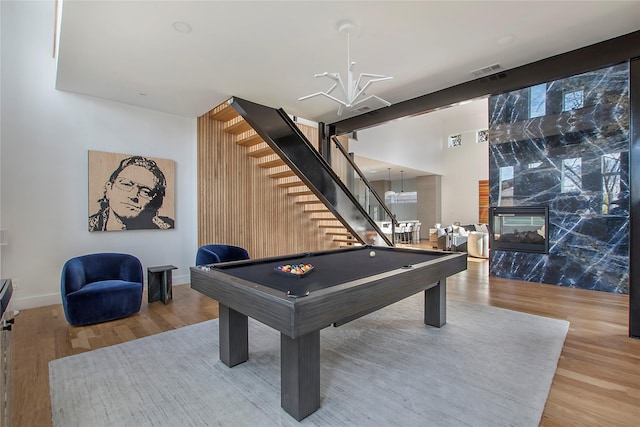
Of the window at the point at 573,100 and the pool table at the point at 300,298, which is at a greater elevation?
the window at the point at 573,100

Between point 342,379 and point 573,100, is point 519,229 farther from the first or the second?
point 342,379

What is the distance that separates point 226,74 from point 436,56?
2492mm

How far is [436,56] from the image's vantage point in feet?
11.4

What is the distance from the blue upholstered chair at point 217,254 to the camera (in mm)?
4422

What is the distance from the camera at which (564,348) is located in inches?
108

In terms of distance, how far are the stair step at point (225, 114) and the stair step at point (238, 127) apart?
0.47ft

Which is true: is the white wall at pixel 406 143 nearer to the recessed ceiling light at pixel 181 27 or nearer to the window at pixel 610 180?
the window at pixel 610 180

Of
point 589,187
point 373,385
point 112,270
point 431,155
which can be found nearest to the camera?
point 373,385

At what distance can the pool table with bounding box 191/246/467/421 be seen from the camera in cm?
160

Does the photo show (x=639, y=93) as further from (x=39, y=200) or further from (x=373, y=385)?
(x=39, y=200)

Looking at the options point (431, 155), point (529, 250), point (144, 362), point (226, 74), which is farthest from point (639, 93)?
point (431, 155)

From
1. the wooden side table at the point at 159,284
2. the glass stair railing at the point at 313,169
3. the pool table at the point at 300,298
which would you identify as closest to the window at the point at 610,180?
the glass stair railing at the point at 313,169

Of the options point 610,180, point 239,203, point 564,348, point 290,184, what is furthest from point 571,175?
point 239,203

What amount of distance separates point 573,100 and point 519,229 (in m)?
2.35
